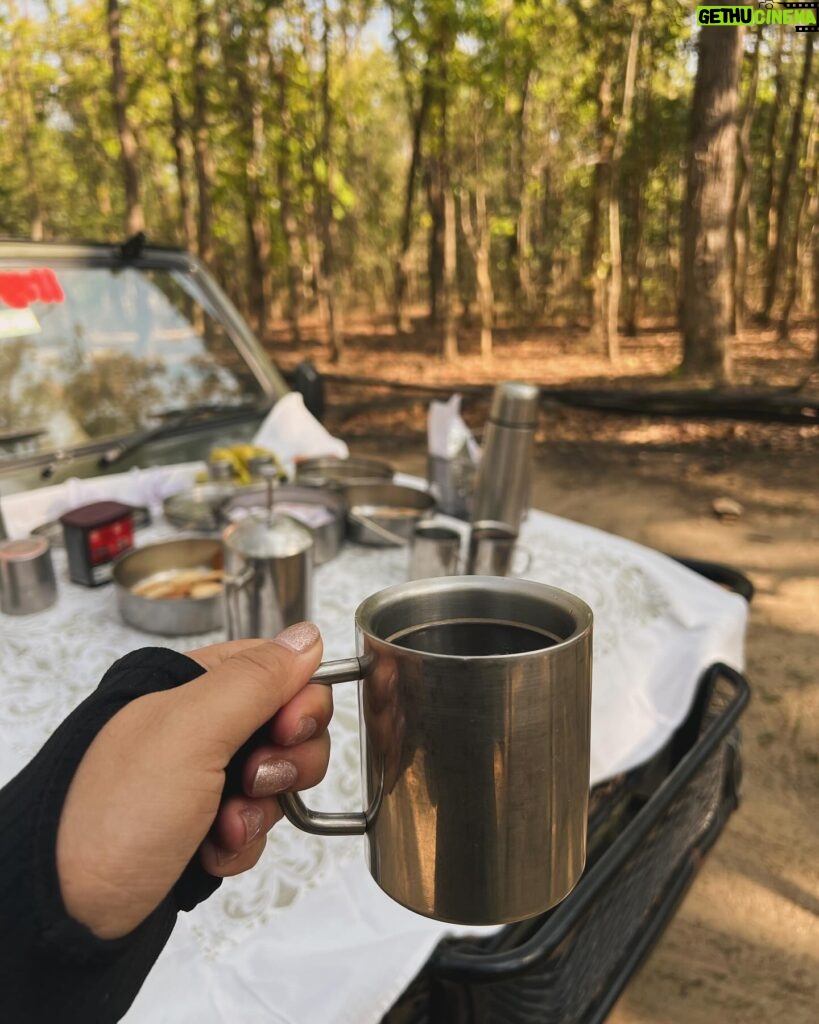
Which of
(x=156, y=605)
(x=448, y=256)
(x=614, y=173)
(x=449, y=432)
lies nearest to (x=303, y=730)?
(x=156, y=605)

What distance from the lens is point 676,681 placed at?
6.38ft

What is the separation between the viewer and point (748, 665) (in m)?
3.90

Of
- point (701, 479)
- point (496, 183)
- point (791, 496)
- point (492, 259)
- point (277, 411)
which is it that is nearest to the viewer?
point (277, 411)

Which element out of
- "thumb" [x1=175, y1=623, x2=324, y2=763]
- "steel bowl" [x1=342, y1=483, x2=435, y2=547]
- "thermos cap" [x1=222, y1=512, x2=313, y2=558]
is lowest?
"steel bowl" [x1=342, y1=483, x2=435, y2=547]

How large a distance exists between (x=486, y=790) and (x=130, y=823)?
33 centimetres

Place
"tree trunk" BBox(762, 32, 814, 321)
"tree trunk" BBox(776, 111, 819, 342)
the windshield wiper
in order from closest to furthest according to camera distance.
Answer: the windshield wiper < "tree trunk" BBox(762, 32, 814, 321) < "tree trunk" BBox(776, 111, 819, 342)

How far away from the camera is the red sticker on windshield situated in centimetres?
242

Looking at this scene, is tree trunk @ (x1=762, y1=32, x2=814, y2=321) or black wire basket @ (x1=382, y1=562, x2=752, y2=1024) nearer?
black wire basket @ (x1=382, y1=562, x2=752, y2=1024)

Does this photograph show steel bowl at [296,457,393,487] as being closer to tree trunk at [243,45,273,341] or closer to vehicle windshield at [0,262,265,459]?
vehicle windshield at [0,262,265,459]

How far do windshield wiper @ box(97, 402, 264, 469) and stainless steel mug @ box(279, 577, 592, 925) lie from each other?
2.05 m

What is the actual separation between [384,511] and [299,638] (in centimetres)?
143

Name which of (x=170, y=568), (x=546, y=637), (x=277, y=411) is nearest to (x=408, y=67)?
(x=277, y=411)

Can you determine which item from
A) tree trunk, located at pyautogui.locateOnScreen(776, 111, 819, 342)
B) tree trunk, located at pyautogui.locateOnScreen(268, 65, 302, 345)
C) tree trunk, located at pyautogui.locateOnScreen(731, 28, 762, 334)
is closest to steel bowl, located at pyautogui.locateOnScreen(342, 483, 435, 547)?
tree trunk, located at pyautogui.locateOnScreen(268, 65, 302, 345)

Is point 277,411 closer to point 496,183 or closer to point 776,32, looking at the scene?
point 776,32
